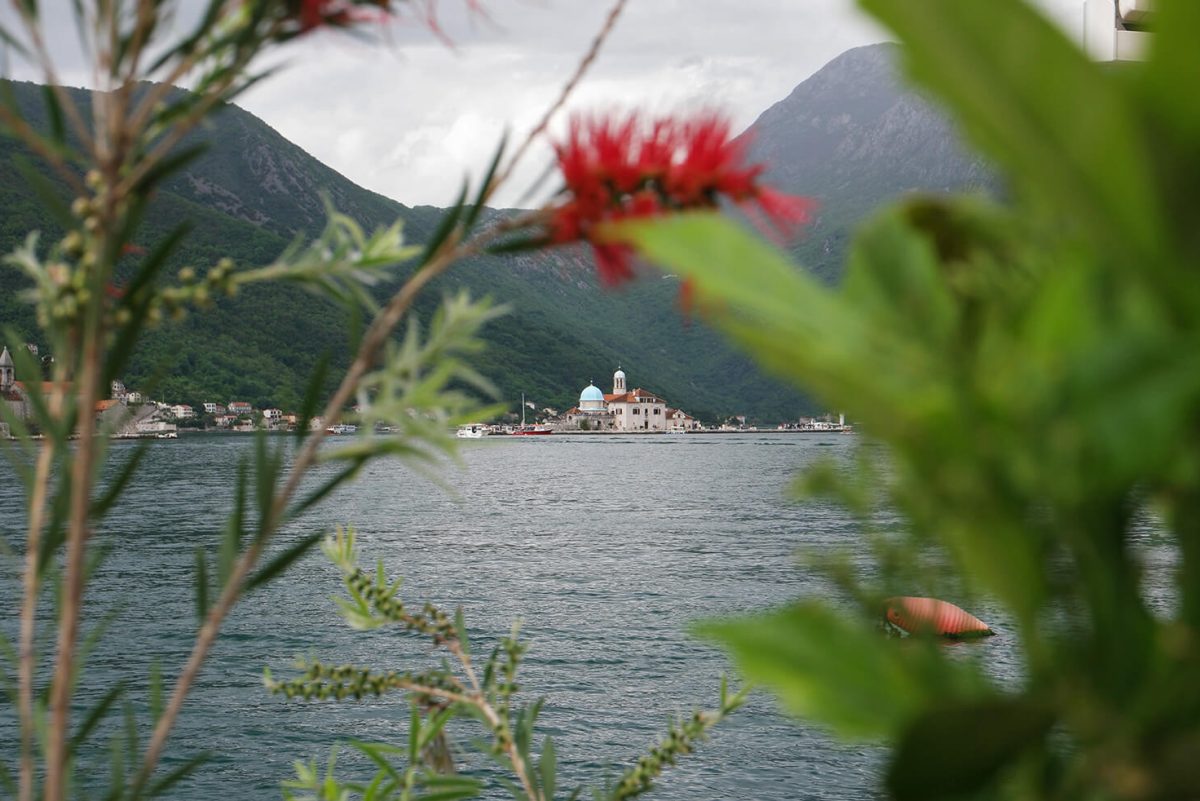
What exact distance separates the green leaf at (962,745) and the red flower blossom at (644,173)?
72 centimetres

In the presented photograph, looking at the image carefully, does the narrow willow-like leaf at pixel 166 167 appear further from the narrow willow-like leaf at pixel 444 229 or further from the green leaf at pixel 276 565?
the green leaf at pixel 276 565

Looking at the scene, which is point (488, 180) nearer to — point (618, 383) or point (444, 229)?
point (444, 229)

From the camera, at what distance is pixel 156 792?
3.89 ft

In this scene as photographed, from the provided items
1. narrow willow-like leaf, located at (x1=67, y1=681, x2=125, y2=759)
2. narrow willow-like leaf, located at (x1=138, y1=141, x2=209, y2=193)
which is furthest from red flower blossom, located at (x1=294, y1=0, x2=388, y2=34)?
narrow willow-like leaf, located at (x1=67, y1=681, x2=125, y2=759)

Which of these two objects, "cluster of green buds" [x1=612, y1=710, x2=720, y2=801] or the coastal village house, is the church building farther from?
"cluster of green buds" [x1=612, y1=710, x2=720, y2=801]

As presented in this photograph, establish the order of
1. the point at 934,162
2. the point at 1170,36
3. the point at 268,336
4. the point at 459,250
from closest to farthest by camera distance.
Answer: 1. the point at 1170,36
2. the point at 459,250
3. the point at 268,336
4. the point at 934,162

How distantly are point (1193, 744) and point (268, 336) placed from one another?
287 ft

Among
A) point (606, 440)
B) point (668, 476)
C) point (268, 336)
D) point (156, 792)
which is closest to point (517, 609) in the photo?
point (156, 792)

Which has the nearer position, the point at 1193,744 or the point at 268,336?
the point at 1193,744

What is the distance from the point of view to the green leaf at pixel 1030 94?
217 millimetres

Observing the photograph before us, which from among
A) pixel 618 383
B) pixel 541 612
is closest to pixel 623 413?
pixel 618 383

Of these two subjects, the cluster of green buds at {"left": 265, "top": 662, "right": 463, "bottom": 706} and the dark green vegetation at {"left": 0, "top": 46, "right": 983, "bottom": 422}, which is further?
the dark green vegetation at {"left": 0, "top": 46, "right": 983, "bottom": 422}

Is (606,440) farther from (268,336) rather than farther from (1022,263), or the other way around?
(1022,263)

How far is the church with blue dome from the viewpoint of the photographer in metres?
131
